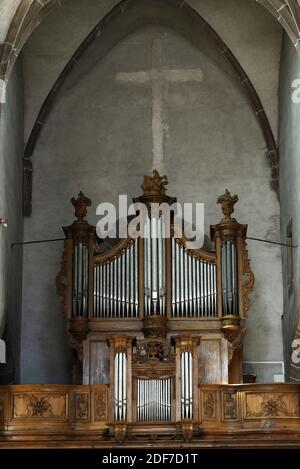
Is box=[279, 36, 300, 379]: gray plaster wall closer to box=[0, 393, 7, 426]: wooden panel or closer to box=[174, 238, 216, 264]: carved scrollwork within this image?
box=[174, 238, 216, 264]: carved scrollwork

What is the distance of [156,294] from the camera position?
21.2m

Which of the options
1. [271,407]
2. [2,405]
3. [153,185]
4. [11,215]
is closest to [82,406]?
[2,405]

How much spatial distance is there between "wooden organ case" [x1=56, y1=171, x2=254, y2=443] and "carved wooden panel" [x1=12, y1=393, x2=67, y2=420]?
1.14 m

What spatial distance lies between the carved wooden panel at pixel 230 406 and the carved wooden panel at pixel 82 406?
2374 millimetres

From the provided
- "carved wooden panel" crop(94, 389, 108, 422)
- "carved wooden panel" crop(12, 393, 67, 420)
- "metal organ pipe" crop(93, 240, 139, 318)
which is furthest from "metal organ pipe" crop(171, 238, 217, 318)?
"carved wooden panel" crop(12, 393, 67, 420)

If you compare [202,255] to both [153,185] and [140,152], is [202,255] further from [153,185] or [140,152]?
[140,152]

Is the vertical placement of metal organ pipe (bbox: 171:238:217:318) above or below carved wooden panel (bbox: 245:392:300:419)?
above

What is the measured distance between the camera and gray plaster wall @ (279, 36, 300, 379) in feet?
69.9

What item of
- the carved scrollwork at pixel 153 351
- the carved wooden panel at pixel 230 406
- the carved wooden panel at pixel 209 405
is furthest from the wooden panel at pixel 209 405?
the carved scrollwork at pixel 153 351

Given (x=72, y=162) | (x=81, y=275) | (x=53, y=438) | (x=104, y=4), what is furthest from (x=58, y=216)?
(x=53, y=438)

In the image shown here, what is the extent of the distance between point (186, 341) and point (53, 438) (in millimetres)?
2833

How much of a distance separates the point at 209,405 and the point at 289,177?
16.8 feet

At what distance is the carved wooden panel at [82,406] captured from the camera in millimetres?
19812

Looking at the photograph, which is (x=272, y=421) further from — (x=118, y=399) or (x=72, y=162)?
(x=72, y=162)
